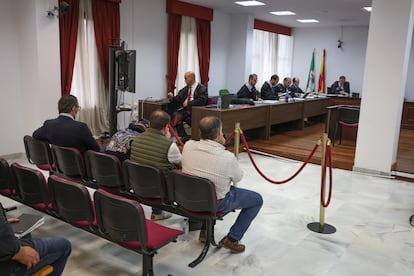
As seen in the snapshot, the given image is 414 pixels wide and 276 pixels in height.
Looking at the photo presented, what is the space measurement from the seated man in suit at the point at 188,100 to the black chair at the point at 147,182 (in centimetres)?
376

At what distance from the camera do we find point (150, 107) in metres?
7.45

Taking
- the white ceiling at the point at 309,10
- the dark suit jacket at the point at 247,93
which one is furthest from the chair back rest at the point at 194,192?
the white ceiling at the point at 309,10

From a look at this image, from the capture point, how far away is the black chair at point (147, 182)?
2.99 m

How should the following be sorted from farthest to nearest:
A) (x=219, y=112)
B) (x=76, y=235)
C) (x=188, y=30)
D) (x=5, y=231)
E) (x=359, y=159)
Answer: (x=188, y=30) < (x=219, y=112) < (x=359, y=159) < (x=76, y=235) < (x=5, y=231)

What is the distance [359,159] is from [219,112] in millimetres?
2250

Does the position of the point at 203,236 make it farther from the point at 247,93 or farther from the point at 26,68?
the point at 247,93

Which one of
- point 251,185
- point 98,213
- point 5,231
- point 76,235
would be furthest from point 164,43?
point 5,231

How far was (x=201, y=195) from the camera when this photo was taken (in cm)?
273

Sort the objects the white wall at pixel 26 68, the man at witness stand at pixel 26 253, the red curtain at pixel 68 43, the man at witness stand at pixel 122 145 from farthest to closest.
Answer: the red curtain at pixel 68 43 → the white wall at pixel 26 68 → the man at witness stand at pixel 122 145 → the man at witness stand at pixel 26 253

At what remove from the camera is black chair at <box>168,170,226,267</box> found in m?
2.69

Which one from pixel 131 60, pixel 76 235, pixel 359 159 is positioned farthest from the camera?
pixel 359 159

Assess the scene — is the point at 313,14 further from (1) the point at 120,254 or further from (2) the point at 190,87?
(1) the point at 120,254

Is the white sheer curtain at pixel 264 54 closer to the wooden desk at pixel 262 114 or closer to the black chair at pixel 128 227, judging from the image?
the wooden desk at pixel 262 114

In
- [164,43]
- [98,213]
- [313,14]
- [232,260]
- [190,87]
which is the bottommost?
[232,260]
